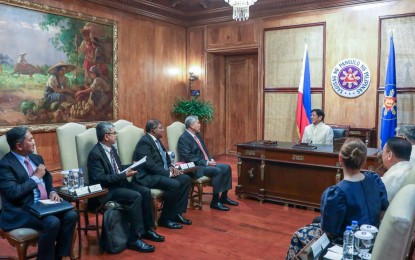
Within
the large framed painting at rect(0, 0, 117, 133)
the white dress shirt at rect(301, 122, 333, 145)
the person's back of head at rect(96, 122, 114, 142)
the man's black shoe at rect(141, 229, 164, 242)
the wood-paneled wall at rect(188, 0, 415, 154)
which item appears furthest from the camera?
the wood-paneled wall at rect(188, 0, 415, 154)

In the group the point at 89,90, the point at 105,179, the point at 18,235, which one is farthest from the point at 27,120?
the point at 18,235

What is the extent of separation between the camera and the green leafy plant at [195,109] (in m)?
7.98

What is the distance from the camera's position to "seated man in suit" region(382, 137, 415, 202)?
255 cm

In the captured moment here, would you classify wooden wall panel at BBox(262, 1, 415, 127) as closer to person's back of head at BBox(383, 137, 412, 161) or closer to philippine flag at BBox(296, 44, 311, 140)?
philippine flag at BBox(296, 44, 311, 140)

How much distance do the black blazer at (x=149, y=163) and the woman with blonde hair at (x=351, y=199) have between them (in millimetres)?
2226

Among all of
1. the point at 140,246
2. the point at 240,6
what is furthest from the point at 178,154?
the point at 240,6

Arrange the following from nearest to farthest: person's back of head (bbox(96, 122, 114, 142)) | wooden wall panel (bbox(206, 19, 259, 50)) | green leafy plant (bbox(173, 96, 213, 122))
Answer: person's back of head (bbox(96, 122, 114, 142)), wooden wall panel (bbox(206, 19, 259, 50)), green leafy plant (bbox(173, 96, 213, 122))

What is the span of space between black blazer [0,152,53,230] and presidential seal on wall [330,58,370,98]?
543 cm

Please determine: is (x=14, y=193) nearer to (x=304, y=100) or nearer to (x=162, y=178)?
(x=162, y=178)

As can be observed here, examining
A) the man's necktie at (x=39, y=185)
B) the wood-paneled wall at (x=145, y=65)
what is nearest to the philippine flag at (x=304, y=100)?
the wood-paneled wall at (x=145, y=65)

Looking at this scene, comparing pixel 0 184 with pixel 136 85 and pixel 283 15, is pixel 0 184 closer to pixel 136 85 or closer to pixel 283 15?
pixel 136 85

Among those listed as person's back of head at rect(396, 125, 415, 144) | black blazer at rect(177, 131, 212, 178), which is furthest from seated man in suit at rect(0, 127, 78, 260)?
person's back of head at rect(396, 125, 415, 144)

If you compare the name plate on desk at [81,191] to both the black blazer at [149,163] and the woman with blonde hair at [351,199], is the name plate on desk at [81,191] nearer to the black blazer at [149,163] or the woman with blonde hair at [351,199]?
the black blazer at [149,163]

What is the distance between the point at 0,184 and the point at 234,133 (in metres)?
6.39
